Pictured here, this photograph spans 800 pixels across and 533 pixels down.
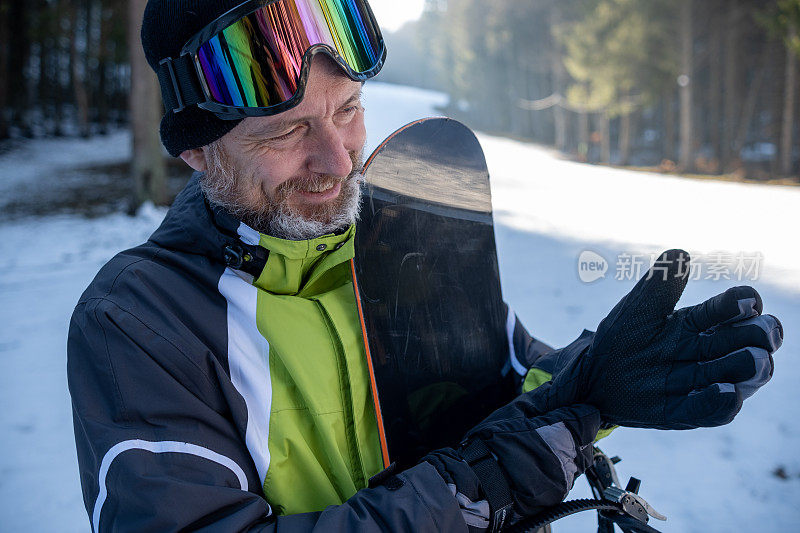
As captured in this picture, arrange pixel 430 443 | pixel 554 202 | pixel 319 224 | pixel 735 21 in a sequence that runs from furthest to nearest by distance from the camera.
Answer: pixel 735 21, pixel 554 202, pixel 430 443, pixel 319 224

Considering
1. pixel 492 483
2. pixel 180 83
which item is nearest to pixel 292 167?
pixel 180 83

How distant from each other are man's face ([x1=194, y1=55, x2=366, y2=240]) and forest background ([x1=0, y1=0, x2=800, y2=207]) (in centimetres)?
670

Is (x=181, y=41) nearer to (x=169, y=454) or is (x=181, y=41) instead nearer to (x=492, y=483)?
(x=169, y=454)

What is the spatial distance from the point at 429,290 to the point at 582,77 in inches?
799

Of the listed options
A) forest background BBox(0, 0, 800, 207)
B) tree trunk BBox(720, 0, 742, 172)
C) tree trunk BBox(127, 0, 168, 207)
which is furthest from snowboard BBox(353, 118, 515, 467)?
tree trunk BBox(720, 0, 742, 172)

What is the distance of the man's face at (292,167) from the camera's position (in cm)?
130

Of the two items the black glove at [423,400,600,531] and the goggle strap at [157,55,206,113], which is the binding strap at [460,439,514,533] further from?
the goggle strap at [157,55,206,113]

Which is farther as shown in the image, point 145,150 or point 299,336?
point 145,150

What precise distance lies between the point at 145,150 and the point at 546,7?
21.7 meters

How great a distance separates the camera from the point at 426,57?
46.2 meters

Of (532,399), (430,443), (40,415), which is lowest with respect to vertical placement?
Result: (40,415)

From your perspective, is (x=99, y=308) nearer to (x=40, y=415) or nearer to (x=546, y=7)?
(x=40, y=415)

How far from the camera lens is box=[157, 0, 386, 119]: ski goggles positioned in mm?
1233

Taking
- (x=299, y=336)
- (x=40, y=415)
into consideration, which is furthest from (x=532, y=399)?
(x=40, y=415)
